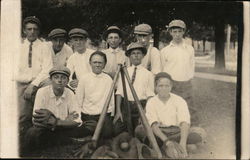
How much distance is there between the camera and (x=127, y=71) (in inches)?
153

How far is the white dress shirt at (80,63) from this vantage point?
389cm

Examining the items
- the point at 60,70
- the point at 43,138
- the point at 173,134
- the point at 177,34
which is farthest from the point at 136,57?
the point at 43,138

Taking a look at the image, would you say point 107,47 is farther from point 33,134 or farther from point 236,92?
point 236,92

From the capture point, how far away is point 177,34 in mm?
3947

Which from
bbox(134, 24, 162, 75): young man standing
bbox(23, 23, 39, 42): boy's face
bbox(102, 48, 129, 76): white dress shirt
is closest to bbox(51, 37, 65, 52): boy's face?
bbox(23, 23, 39, 42): boy's face

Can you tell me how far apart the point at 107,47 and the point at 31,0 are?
3.75 ft

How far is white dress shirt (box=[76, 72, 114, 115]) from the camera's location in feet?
12.6

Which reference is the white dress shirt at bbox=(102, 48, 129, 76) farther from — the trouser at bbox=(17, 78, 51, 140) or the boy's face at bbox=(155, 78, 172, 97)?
the trouser at bbox=(17, 78, 51, 140)

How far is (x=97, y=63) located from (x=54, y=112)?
0.83 metres

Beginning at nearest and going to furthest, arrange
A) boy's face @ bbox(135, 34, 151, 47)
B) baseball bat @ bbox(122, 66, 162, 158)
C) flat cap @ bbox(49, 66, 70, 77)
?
baseball bat @ bbox(122, 66, 162, 158), flat cap @ bbox(49, 66, 70, 77), boy's face @ bbox(135, 34, 151, 47)

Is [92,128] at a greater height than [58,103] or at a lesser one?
lesser

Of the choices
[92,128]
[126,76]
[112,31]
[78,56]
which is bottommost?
[92,128]

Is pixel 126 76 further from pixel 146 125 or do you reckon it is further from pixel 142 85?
pixel 146 125

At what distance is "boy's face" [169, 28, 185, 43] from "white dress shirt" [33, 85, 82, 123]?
58.6 inches
